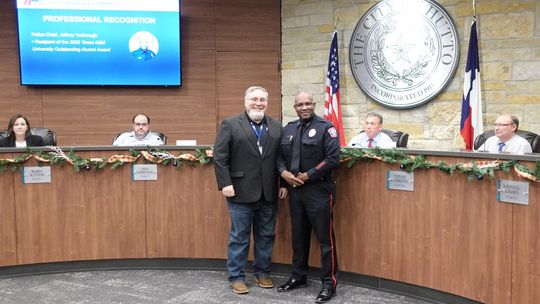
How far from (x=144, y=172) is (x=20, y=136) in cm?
147

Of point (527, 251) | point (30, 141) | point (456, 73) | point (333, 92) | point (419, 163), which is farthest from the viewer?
point (333, 92)

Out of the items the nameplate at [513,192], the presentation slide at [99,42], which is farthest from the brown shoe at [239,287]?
the presentation slide at [99,42]

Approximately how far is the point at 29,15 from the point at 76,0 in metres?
0.55

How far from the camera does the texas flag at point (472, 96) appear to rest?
5.21 metres

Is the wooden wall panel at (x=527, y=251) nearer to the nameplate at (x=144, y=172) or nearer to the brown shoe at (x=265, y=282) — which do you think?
the brown shoe at (x=265, y=282)

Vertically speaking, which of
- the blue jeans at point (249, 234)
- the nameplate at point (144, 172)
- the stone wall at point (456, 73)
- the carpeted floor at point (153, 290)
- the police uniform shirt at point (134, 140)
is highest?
the stone wall at point (456, 73)

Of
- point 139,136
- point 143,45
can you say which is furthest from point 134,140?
point 143,45

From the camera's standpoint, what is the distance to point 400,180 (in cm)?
346

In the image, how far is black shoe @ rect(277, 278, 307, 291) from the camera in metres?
3.68

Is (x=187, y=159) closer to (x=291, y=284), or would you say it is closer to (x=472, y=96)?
(x=291, y=284)

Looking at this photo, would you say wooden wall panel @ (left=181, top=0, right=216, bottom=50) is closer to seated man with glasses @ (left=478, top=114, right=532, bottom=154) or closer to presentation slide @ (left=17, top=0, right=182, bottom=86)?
presentation slide @ (left=17, top=0, right=182, bottom=86)

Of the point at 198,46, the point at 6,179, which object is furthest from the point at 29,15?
the point at 6,179

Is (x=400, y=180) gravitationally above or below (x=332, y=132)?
below

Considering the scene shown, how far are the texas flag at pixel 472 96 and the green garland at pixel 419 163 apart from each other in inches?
84.8
